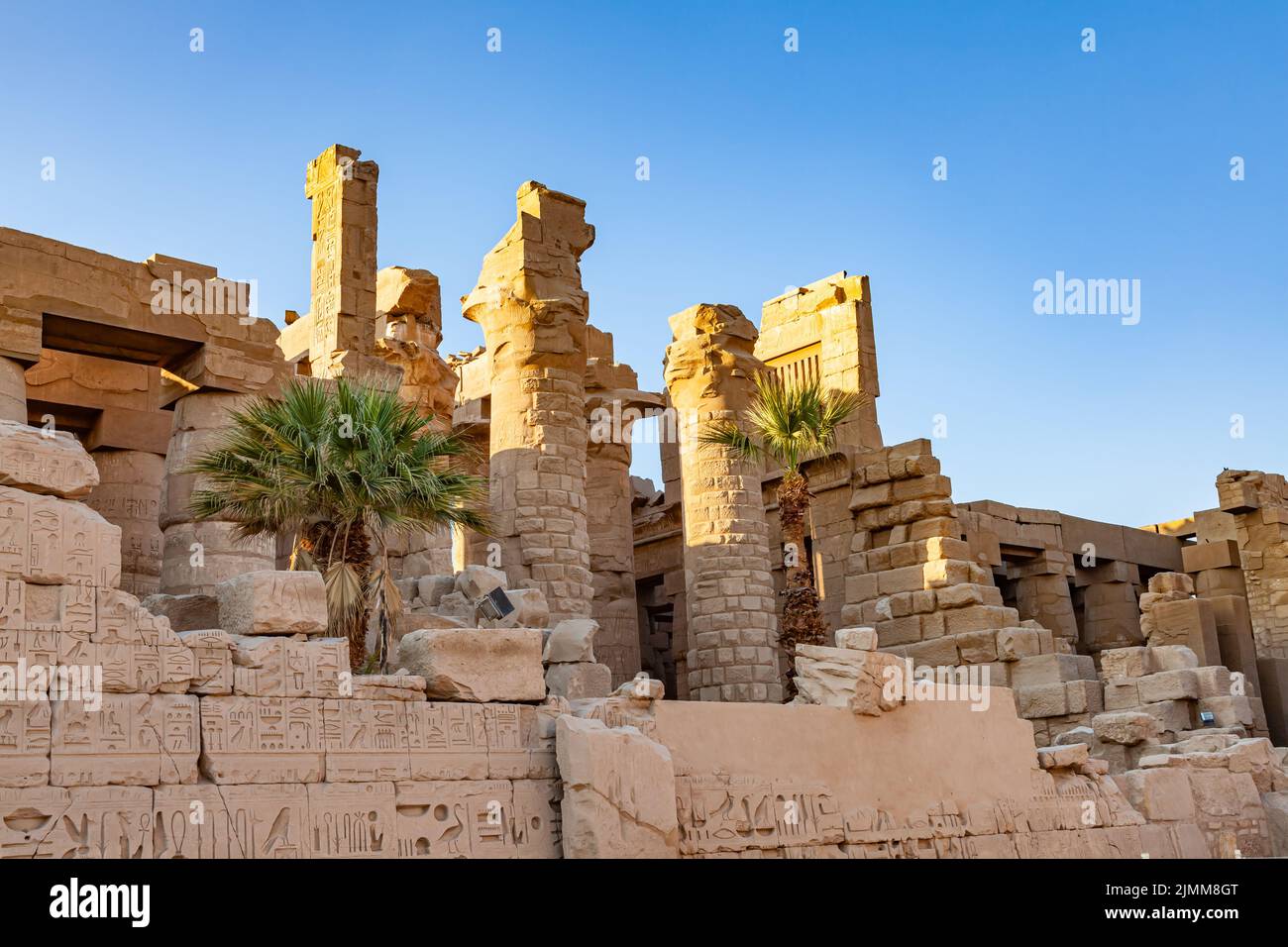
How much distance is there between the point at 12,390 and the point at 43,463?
5757 mm

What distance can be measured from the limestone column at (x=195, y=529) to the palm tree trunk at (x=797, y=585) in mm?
5834

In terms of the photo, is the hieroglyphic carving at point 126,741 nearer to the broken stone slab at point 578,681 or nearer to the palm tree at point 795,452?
the broken stone slab at point 578,681

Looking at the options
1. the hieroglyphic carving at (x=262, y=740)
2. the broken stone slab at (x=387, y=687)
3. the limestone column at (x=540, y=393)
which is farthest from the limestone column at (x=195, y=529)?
the hieroglyphic carving at (x=262, y=740)

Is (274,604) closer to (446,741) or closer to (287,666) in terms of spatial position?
(287,666)

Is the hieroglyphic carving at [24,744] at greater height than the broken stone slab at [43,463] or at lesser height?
lesser

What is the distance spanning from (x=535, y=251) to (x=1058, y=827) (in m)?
9.63

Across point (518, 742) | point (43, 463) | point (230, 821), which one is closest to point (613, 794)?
point (518, 742)

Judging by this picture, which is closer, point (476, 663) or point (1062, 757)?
point (476, 663)

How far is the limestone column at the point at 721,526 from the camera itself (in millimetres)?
17875

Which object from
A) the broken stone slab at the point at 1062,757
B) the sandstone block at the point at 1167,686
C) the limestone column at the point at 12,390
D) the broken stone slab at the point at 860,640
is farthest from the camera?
the sandstone block at the point at 1167,686

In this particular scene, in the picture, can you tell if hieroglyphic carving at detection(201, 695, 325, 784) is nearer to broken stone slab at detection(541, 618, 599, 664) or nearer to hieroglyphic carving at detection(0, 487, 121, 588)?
hieroglyphic carving at detection(0, 487, 121, 588)

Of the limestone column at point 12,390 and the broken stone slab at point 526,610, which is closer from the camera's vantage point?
the broken stone slab at point 526,610

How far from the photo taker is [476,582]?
13.2 meters
